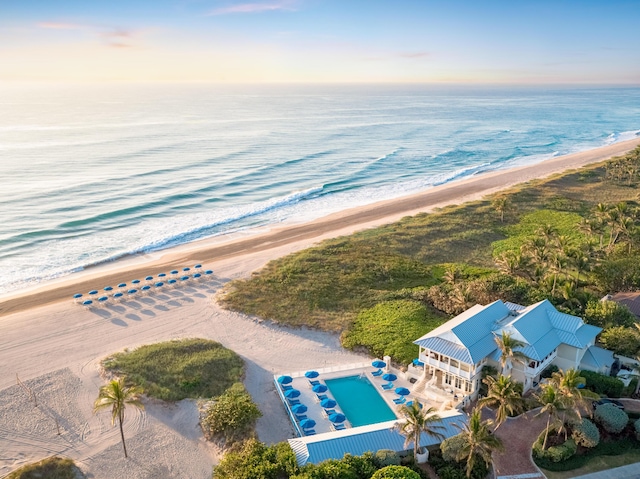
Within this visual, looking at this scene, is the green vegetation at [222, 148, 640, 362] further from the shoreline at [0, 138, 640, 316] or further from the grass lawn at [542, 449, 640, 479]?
the grass lawn at [542, 449, 640, 479]

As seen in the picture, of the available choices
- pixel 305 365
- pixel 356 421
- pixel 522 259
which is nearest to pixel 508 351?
pixel 356 421

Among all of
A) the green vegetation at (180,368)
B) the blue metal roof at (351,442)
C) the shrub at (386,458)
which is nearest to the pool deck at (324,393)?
the blue metal roof at (351,442)

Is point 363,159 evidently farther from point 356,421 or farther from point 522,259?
point 356,421

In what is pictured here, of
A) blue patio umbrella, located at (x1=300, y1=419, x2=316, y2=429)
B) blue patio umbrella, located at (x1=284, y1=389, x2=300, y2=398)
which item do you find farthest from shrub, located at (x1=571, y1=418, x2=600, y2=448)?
blue patio umbrella, located at (x1=284, y1=389, x2=300, y2=398)

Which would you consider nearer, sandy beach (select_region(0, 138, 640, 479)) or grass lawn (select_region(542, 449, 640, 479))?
grass lawn (select_region(542, 449, 640, 479))

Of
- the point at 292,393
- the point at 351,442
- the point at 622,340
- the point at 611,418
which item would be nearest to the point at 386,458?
the point at 351,442

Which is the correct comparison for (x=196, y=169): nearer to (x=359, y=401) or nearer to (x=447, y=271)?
(x=447, y=271)

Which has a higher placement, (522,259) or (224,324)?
(522,259)
